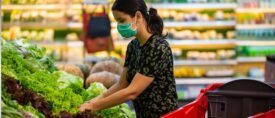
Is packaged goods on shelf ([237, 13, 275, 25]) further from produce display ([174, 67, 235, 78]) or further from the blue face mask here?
the blue face mask

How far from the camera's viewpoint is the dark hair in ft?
12.3

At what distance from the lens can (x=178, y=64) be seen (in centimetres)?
1091

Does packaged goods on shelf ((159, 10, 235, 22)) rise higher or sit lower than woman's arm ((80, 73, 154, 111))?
lower

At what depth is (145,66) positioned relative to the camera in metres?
3.79

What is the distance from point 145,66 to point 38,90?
65 centimetres

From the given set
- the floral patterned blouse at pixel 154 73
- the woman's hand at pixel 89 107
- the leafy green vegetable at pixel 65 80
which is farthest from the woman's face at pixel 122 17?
the leafy green vegetable at pixel 65 80

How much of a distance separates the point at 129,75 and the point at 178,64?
22.5 ft


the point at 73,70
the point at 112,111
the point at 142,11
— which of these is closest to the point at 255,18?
the point at 73,70

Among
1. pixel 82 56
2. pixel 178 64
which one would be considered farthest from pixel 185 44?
pixel 82 56

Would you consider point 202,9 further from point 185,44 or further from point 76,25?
point 76,25

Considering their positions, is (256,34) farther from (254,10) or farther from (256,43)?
(254,10)

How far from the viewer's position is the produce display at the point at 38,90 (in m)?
3.29

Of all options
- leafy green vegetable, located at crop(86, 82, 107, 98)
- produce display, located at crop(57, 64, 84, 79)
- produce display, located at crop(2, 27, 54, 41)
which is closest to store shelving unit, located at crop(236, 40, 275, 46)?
produce display, located at crop(2, 27, 54, 41)

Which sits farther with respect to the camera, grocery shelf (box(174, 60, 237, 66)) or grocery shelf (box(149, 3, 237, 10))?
grocery shelf (box(174, 60, 237, 66))
